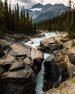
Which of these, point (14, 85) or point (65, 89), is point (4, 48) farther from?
point (65, 89)

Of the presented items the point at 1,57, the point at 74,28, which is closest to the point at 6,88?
the point at 1,57

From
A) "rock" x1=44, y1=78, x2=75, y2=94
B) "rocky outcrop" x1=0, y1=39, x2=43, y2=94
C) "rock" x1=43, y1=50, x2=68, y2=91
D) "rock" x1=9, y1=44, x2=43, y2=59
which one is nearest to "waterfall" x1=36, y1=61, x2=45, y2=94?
"rock" x1=43, y1=50, x2=68, y2=91

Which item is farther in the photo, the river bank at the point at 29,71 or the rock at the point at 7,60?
the rock at the point at 7,60

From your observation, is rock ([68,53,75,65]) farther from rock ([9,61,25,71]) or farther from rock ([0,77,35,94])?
rock ([0,77,35,94])

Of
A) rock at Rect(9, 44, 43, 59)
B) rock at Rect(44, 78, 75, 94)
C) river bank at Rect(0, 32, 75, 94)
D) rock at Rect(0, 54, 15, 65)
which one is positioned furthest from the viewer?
rock at Rect(9, 44, 43, 59)

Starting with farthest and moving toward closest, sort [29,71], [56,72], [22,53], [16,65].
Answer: [22,53]
[56,72]
[16,65]
[29,71]

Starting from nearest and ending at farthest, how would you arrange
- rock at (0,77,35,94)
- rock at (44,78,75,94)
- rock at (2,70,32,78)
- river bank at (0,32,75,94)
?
1. rock at (44,78,75,94)
2. rock at (0,77,35,94)
3. rock at (2,70,32,78)
4. river bank at (0,32,75,94)

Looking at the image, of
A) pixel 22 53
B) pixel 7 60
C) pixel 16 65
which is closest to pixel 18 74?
pixel 16 65

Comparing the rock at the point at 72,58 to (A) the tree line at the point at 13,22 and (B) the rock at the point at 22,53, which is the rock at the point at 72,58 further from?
(A) the tree line at the point at 13,22

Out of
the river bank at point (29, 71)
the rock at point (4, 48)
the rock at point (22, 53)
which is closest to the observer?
the river bank at point (29, 71)

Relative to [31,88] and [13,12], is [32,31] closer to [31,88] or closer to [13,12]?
[13,12]

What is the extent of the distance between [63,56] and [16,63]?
9124 mm

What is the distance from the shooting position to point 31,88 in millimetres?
34125

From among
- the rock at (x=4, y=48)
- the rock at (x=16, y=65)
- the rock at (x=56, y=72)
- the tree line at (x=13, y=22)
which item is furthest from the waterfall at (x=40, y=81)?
the tree line at (x=13, y=22)
